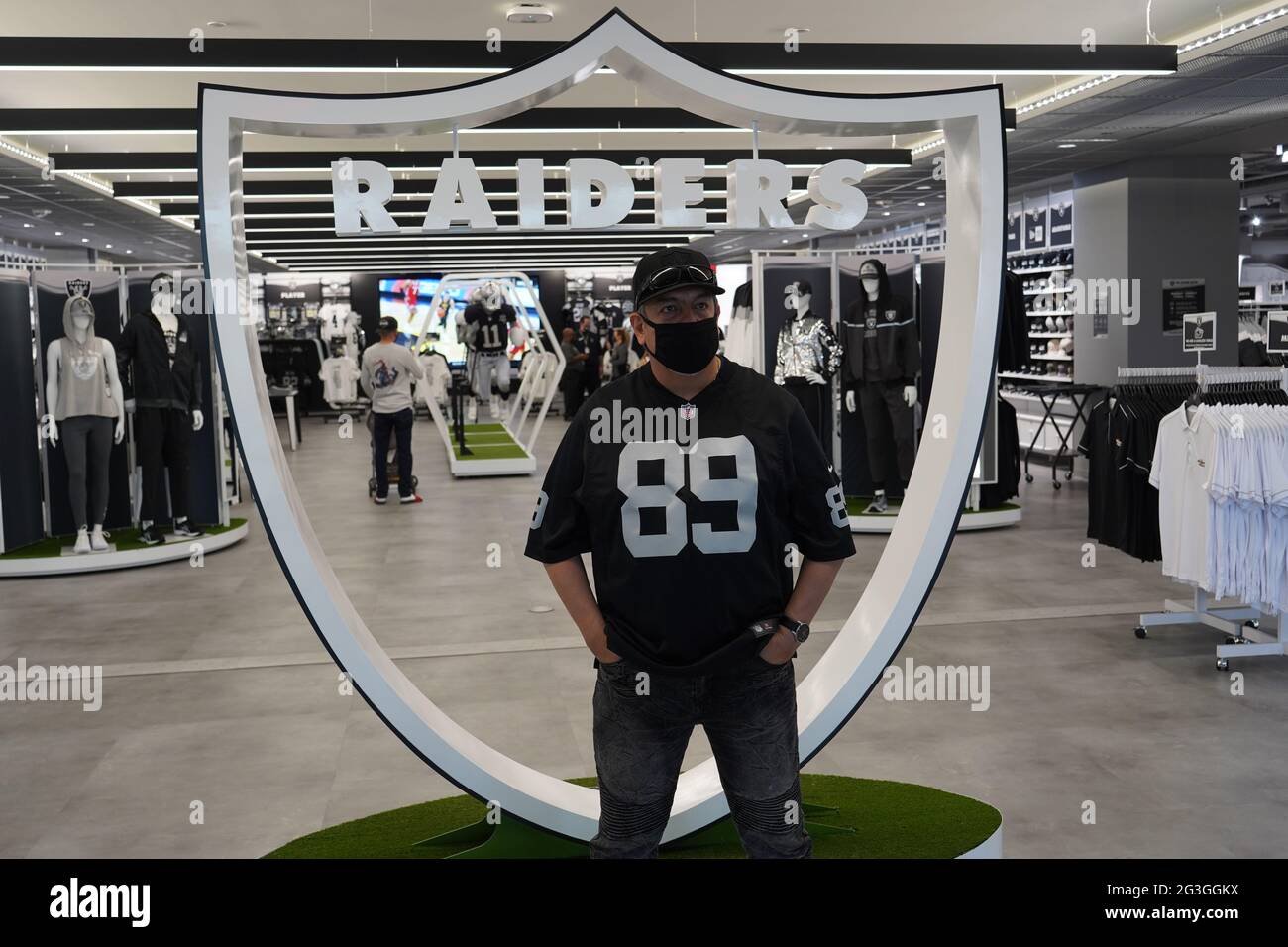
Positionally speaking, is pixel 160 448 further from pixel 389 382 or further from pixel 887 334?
pixel 887 334

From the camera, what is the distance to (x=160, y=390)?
802cm

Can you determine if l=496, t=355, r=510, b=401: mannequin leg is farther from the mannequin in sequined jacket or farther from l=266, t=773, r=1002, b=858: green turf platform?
l=266, t=773, r=1002, b=858: green turf platform

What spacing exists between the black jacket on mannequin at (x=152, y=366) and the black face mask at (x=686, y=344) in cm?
647

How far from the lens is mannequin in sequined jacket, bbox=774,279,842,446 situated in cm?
897

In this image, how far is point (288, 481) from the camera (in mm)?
3080

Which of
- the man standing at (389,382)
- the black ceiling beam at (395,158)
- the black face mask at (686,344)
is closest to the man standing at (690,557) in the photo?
the black face mask at (686,344)

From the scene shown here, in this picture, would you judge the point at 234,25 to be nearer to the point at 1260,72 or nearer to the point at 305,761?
the point at 305,761

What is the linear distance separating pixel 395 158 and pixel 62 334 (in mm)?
3519

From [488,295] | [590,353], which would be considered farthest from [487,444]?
[590,353]

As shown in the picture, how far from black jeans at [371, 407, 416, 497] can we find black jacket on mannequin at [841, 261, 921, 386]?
13.3 ft

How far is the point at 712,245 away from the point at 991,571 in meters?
17.9

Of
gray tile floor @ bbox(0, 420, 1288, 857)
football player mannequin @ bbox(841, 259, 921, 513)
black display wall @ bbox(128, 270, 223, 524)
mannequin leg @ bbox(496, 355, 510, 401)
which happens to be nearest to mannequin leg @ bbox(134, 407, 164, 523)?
black display wall @ bbox(128, 270, 223, 524)

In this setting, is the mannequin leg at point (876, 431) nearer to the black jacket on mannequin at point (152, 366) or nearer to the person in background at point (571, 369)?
the black jacket on mannequin at point (152, 366)
